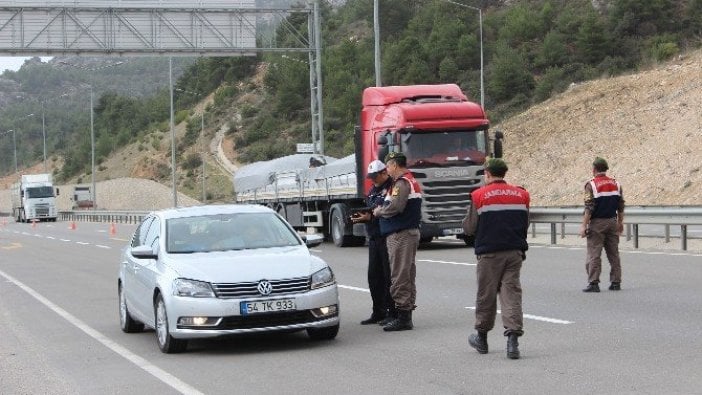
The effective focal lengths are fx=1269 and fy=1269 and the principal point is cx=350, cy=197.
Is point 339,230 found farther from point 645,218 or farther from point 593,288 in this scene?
point 593,288

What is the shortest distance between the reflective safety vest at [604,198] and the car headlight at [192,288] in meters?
6.86

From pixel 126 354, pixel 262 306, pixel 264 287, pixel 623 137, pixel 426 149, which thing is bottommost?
pixel 126 354

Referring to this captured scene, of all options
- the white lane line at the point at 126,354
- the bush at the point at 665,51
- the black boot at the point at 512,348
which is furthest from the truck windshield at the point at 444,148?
the bush at the point at 665,51

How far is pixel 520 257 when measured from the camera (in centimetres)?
1095

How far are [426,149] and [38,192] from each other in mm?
64851

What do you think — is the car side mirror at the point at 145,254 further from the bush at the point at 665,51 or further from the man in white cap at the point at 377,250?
the bush at the point at 665,51

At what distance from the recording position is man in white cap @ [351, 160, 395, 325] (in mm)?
13359

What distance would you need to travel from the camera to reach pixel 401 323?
528 inches

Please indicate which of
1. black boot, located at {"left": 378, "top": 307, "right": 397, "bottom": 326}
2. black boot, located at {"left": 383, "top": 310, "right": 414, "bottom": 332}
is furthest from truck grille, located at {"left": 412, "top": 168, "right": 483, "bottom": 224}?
black boot, located at {"left": 383, "top": 310, "right": 414, "bottom": 332}

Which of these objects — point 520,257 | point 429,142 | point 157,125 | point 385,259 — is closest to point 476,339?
point 520,257

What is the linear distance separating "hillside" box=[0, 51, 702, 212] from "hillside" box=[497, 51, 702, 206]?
0.05 meters

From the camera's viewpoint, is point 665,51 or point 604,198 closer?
point 604,198

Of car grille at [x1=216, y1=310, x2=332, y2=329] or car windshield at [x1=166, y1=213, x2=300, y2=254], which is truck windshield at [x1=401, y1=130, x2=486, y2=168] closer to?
car windshield at [x1=166, y1=213, x2=300, y2=254]

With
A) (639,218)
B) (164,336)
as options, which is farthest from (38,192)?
(164,336)
